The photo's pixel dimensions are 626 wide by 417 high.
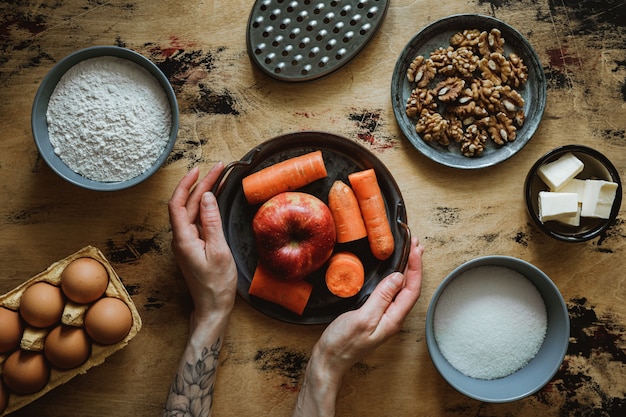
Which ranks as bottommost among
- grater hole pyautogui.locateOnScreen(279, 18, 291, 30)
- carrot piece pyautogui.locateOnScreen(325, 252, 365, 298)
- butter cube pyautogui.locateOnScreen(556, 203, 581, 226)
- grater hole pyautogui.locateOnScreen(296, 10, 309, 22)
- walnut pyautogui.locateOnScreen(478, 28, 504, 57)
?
carrot piece pyautogui.locateOnScreen(325, 252, 365, 298)

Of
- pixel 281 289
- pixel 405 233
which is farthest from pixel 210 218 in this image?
pixel 405 233

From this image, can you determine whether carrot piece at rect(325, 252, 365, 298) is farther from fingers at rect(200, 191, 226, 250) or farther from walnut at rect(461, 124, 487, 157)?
walnut at rect(461, 124, 487, 157)

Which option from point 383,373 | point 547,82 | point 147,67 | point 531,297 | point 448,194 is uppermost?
point 147,67

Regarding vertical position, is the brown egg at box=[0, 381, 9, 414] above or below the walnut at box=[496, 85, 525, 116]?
below

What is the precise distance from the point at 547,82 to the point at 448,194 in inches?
14.1

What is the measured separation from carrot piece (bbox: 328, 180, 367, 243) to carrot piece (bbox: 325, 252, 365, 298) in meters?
0.05

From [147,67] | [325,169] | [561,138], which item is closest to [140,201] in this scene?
[147,67]

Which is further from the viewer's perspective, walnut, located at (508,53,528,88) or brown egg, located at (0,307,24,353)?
walnut, located at (508,53,528,88)

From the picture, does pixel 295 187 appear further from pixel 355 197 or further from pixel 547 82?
pixel 547 82

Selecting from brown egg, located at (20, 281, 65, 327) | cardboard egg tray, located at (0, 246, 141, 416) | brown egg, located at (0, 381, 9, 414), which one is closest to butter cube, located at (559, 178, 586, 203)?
cardboard egg tray, located at (0, 246, 141, 416)

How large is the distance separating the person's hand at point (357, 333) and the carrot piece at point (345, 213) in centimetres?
12

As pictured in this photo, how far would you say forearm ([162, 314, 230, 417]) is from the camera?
3.68 ft

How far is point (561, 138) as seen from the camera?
1192mm

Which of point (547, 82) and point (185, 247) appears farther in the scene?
point (547, 82)
